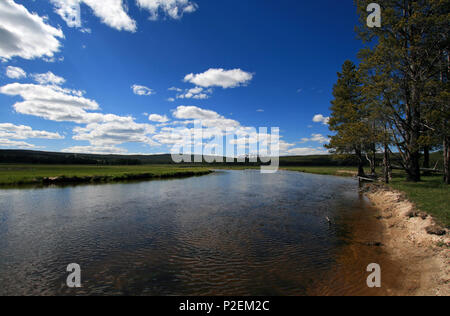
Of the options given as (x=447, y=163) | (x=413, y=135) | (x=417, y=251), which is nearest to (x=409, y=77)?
(x=413, y=135)

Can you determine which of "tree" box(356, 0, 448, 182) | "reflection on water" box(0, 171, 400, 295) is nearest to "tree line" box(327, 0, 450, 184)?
"tree" box(356, 0, 448, 182)

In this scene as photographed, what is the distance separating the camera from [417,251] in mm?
8062

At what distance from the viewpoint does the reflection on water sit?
22.1 ft

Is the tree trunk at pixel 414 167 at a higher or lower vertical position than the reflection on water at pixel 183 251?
higher

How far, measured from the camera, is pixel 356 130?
22125 mm

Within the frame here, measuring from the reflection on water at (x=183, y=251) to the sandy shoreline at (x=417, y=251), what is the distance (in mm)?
1107

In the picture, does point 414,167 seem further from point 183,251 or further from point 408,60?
point 183,251

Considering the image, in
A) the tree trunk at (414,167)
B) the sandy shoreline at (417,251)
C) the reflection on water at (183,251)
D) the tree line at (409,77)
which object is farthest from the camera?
the tree trunk at (414,167)

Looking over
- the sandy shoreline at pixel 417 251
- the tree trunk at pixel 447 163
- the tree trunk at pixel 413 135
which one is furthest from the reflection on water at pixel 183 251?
the tree trunk at pixel 447 163

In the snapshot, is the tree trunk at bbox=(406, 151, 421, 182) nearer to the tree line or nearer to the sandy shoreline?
the tree line

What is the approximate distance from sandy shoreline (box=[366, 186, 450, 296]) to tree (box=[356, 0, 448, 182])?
1043cm

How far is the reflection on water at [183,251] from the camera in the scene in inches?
265

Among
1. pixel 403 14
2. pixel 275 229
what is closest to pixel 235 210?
pixel 275 229

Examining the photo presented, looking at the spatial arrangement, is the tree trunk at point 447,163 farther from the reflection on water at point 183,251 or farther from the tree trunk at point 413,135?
the reflection on water at point 183,251
